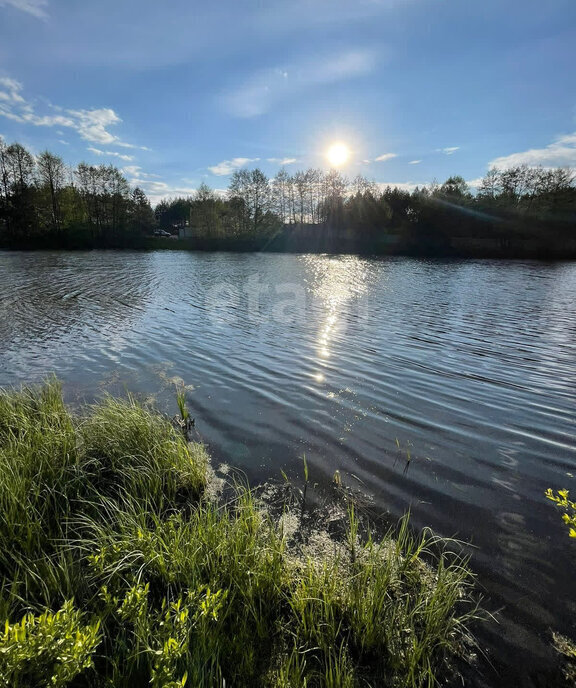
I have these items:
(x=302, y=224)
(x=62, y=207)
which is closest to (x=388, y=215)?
(x=302, y=224)

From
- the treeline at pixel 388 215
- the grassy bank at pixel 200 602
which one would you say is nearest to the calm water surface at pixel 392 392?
the grassy bank at pixel 200 602

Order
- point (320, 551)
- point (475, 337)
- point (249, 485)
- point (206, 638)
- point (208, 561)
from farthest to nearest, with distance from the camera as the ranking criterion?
point (475, 337)
point (249, 485)
point (320, 551)
point (208, 561)
point (206, 638)

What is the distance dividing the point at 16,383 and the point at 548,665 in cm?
1038

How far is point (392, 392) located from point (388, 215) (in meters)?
69.2

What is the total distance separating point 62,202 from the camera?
69.4 meters

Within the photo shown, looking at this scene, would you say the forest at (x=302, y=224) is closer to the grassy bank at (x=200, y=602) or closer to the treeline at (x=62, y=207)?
the treeline at (x=62, y=207)

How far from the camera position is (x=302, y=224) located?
7650 cm

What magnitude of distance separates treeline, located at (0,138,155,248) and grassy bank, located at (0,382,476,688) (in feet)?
250

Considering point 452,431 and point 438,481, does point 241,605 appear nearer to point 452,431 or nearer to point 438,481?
point 438,481

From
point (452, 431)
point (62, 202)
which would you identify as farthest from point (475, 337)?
point (62, 202)

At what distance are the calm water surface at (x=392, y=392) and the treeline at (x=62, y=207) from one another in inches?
2325

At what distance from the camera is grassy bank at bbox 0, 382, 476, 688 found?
2.14 metres

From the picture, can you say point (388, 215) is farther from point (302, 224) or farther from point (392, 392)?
point (392, 392)

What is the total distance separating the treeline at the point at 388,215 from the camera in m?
62.0
